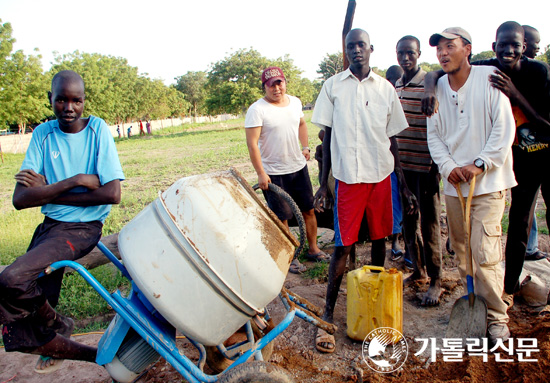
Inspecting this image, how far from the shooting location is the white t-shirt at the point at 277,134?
173 inches

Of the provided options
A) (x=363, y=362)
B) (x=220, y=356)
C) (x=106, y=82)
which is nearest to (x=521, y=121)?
(x=363, y=362)

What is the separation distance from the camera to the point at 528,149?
3240 millimetres

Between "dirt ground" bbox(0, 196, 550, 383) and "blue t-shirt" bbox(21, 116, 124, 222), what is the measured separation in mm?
1229

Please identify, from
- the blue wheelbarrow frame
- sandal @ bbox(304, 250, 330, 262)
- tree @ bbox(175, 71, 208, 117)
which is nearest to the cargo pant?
the blue wheelbarrow frame

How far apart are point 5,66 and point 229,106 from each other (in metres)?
16.4

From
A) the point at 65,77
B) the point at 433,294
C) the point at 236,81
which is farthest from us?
the point at 236,81

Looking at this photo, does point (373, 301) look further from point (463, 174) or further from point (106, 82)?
point (106, 82)

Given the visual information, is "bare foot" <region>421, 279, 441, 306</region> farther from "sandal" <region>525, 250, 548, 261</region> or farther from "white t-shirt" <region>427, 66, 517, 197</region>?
"sandal" <region>525, 250, 548, 261</region>

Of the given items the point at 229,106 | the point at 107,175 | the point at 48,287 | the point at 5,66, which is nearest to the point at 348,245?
the point at 107,175

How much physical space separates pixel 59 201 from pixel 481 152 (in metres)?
2.73

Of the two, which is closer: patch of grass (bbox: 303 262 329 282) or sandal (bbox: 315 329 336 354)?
sandal (bbox: 315 329 336 354)

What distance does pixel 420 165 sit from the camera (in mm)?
3721

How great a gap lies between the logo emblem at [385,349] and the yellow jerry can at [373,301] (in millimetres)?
43

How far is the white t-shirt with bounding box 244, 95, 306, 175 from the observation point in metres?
4.38
